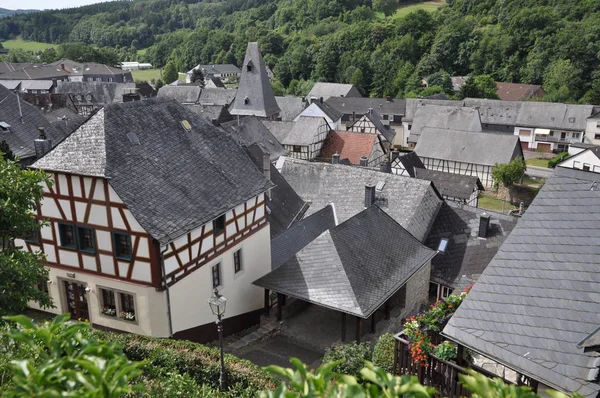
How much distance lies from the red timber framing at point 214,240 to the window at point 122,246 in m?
1.18

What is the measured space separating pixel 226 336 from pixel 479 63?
80.6 m

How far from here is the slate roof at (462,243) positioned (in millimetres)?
22516

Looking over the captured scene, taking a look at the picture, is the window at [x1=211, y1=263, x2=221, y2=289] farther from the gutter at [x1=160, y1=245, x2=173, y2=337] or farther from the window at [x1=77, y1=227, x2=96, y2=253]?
the window at [x1=77, y1=227, x2=96, y2=253]

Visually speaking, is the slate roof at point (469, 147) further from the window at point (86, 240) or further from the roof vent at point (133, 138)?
the window at point (86, 240)

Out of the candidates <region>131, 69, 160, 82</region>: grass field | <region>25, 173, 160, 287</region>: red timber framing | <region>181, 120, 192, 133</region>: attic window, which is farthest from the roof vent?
<region>131, 69, 160, 82</region>: grass field

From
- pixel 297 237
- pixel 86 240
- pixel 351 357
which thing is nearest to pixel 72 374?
pixel 351 357

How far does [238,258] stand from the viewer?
62.6 feet

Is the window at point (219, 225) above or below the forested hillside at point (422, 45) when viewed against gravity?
below

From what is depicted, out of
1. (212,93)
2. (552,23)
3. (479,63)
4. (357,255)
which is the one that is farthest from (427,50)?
(357,255)

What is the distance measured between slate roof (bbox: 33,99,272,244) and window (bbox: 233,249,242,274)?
2.08 metres

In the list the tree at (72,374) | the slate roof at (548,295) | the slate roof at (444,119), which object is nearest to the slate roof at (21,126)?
the slate roof at (548,295)

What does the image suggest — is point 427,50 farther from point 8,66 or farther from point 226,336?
point 226,336

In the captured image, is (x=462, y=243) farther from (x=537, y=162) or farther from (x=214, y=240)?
(x=537, y=162)

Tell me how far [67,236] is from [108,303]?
2.50m
